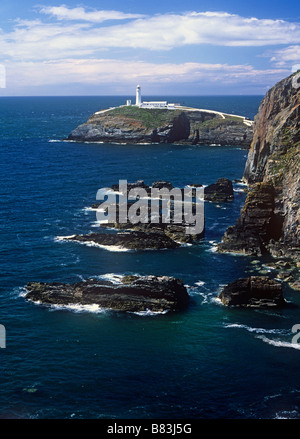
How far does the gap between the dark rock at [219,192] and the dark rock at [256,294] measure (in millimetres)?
58917

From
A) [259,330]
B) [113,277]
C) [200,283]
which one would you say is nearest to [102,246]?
[113,277]

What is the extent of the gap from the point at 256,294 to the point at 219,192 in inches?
2481

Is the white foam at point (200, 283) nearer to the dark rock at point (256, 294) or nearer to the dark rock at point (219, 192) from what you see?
the dark rock at point (256, 294)

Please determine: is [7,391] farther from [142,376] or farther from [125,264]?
[125,264]

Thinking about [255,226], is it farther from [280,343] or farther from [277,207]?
[280,343]

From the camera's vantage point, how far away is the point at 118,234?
9644 centimetres

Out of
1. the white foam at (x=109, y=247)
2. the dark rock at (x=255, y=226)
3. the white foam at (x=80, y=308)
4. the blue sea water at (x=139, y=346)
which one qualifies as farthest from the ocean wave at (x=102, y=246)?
the white foam at (x=80, y=308)

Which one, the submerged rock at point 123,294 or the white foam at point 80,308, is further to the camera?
the submerged rock at point 123,294

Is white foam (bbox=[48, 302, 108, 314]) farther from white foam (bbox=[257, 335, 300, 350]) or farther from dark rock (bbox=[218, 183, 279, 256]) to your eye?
dark rock (bbox=[218, 183, 279, 256])

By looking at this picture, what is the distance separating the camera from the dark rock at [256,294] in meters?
69.9

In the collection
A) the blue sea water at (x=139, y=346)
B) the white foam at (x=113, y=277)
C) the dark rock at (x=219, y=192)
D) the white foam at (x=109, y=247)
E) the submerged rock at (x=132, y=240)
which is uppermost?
the dark rock at (x=219, y=192)

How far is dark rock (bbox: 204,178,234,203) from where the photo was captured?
128812 millimetres
